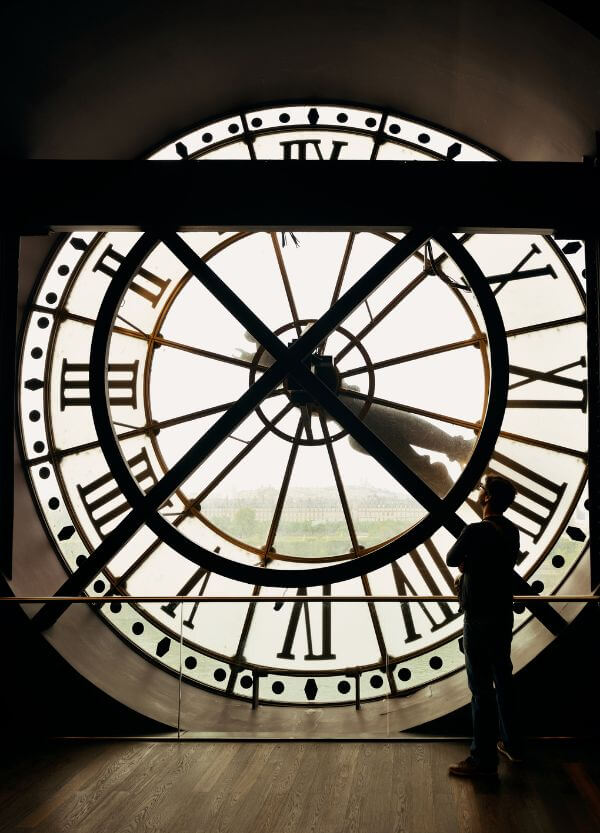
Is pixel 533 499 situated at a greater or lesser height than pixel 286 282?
lesser

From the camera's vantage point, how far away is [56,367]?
4.19 metres

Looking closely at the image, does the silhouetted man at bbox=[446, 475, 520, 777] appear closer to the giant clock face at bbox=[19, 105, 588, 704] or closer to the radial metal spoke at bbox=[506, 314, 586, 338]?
the giant clock face at bbox=[19, 105, 588, 704]

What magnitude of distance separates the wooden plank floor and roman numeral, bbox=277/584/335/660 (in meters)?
0.62

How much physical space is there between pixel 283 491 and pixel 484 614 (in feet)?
5.95

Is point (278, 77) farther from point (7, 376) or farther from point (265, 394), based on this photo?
point (7, 376)

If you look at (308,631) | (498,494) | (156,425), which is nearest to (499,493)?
(498,494)

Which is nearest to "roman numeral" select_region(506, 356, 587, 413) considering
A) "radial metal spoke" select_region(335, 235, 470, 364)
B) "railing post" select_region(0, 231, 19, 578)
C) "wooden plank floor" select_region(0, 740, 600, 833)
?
"radial metal spoke" select_region(335, 235, 470, 364)

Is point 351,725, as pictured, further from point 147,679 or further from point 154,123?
point 154,123

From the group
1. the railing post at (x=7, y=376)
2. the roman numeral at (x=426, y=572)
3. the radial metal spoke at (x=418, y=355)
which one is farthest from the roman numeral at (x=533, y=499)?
the railing post at (x=7, y=376)

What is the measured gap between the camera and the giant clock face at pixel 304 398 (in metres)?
4.00

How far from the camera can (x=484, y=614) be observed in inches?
101

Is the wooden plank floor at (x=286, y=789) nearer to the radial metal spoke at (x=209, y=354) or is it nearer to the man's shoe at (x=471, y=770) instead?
the man's shoe at (x=471, y=770)

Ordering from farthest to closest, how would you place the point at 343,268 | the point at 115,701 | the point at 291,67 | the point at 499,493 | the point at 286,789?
the point at 343,268
the point at 291,67
the point at 115,701
the point at 499,493
the point at 286,789

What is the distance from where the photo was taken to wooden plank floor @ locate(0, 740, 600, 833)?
224 cm
